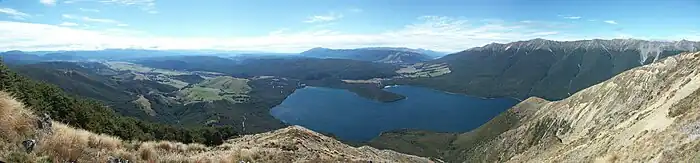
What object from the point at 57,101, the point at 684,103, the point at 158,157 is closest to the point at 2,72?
the point at 57,101

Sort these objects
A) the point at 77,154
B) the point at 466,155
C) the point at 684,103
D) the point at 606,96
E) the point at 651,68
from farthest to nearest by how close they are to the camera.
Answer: the point at 466,155 < the point at 606,96 < the point at 651,68 < the point at 684,103 < the point at 77,154

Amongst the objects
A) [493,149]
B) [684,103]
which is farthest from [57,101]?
[493,149]

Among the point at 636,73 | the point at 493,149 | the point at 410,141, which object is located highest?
the point at 636,73

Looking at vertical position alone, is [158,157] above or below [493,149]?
above

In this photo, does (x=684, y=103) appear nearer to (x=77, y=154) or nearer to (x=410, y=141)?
(x=77, y=154)

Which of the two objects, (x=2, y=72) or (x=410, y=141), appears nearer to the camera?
(x=2, y=72)

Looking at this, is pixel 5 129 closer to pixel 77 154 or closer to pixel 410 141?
pixel 77 154

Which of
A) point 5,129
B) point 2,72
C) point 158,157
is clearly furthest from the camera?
point 2,72
